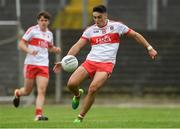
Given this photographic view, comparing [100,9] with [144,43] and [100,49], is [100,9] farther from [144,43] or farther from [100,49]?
[144,43]

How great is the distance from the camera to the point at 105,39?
1599 centimetres

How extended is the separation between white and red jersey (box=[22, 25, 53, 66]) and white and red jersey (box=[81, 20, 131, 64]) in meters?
2.77

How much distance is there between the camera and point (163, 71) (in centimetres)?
2858

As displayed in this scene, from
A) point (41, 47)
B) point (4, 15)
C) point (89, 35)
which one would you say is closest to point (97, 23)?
point (89, 35)

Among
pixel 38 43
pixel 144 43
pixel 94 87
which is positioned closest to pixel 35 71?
pixel 38 43

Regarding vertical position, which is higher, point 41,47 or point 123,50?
point 41,47

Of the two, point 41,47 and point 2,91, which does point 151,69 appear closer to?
point 2,91

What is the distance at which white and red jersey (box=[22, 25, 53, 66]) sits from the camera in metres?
18.6

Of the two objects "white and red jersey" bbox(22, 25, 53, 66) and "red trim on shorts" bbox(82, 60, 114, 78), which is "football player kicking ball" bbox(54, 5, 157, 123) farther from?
"white and red jersey" bbox(22, 25, 53, 66)

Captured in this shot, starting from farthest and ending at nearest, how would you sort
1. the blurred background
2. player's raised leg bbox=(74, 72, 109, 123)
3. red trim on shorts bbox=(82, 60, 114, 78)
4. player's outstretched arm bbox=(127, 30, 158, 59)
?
the blurred background < red trim on shorts bbox=(82, 60, 114, 78) < player's outstretched arm bbox=(127, 30, 158, 59) < player's raised leg bbox=(74, 72, 109, 123)

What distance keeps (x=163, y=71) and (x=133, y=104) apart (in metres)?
2.19

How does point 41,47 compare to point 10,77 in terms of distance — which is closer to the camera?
point 41,47

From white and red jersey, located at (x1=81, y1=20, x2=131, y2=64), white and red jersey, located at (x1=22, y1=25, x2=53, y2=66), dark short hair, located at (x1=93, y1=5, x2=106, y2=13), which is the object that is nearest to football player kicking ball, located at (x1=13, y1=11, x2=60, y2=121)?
white and red jersey, located at (x1=22, y1=25, x2=53, y2=66)

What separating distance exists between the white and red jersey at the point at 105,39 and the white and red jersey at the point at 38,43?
277 centimetres
